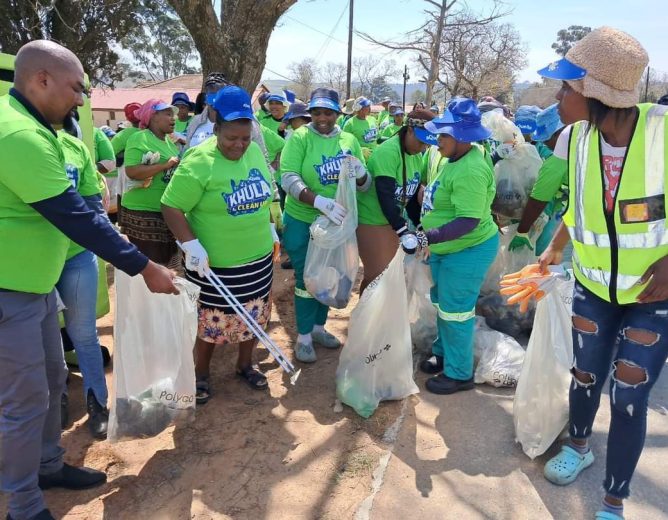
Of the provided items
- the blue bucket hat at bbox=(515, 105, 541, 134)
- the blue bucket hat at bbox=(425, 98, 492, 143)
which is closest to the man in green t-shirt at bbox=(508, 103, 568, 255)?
the blue bucket hat at bbox=(515, 105, 541, 134)

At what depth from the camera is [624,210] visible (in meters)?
1.85

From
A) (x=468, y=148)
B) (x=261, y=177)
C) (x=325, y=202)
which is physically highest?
(x=468, y=148)

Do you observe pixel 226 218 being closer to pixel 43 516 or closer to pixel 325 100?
pixel 325 100

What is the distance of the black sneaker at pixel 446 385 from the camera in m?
3.18

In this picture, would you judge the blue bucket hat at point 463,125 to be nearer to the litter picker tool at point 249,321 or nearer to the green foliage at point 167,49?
the litter picker tool at point 249,321

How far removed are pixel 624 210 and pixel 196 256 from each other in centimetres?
199

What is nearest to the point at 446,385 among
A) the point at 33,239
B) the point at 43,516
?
the point at 43,516

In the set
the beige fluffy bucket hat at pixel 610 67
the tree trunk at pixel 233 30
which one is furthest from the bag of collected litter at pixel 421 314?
the tree trunk at pixel 233 30

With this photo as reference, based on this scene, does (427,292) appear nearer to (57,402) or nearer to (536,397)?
(536,397)

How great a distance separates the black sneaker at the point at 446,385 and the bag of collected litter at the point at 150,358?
4.94 ft

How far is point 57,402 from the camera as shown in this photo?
2.28 metres

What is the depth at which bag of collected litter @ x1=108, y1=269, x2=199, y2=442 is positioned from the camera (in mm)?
2391

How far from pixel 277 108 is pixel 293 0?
1.83 m

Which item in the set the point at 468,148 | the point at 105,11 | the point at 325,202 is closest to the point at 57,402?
the point at 325,202
